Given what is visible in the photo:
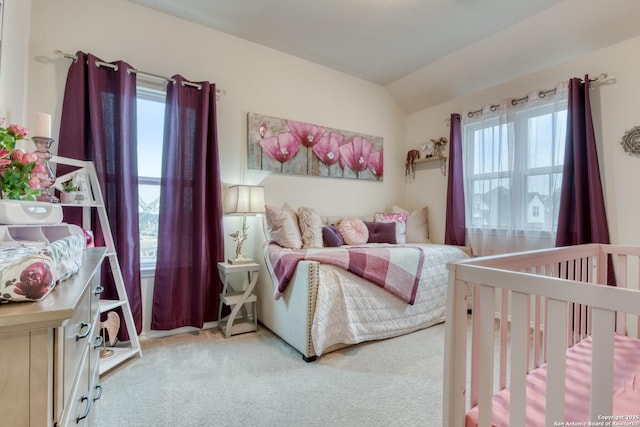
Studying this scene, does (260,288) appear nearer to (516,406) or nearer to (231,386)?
(231,386)

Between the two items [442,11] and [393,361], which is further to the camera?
[442,11]

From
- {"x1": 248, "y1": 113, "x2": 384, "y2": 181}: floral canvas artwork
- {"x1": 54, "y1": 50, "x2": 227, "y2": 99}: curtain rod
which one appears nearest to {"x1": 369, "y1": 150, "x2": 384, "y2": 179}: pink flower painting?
{"x1": 248, "y1": 113, "x2": 384, "y2": 181}: floral canvas artwork

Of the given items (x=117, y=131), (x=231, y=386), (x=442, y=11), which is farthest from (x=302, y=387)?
(x=442, y=11)

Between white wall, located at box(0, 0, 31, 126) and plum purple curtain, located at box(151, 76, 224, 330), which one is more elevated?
white wall, located at box(0, 0, 31, 126)

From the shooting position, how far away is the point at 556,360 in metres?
0.72

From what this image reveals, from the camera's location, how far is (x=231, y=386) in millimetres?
1723

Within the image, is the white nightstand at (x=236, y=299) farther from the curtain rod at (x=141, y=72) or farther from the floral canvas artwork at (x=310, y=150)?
the curtain rod at (x=141, y=72)

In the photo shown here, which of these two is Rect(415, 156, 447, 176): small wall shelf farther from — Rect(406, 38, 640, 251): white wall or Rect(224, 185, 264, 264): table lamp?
Rect(224, 185, 264, 264): table lamp

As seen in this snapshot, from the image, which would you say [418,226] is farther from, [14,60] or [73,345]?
[14,60]

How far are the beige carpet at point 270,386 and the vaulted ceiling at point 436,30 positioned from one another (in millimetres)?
2679

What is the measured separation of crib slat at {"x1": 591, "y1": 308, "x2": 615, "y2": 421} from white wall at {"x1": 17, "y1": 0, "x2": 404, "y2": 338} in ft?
8.24

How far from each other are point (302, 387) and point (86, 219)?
187 cm

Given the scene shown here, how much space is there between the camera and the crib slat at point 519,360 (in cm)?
79

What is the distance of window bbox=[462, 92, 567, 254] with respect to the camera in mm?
2545
